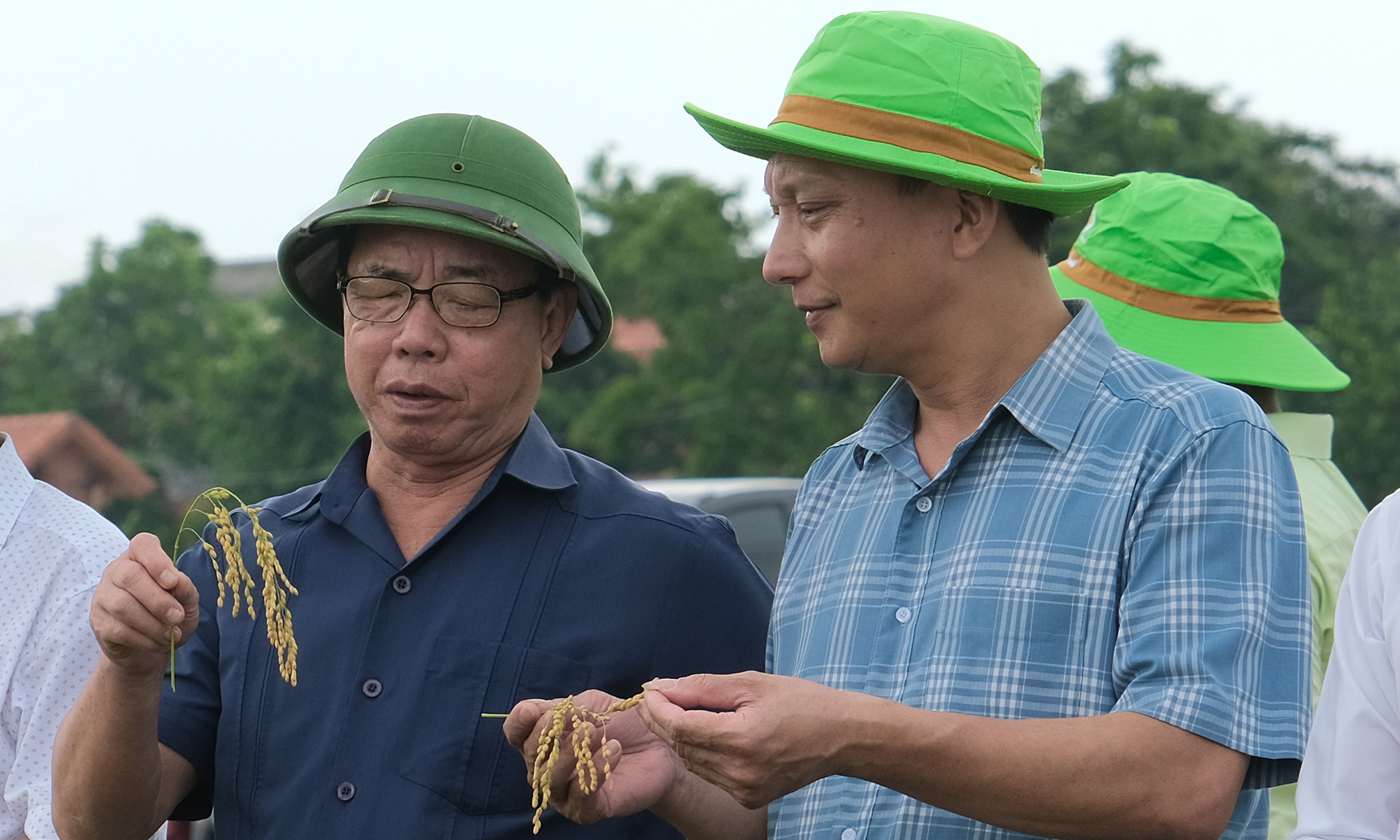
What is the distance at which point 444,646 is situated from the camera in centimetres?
265

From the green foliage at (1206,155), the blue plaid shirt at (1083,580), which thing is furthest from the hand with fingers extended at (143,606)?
the green foliage at (1206,155)

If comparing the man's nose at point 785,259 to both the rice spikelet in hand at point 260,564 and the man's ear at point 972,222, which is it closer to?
the man's ear at point 972,222

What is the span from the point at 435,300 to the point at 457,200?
20cm

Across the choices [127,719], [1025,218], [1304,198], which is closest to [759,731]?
[1025,218]

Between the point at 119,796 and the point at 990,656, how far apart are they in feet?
5.14

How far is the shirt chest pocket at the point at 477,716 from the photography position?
2.57m

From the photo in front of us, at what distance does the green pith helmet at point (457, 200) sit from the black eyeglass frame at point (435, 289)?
0.07 metres

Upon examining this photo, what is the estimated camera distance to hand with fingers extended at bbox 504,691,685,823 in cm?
226

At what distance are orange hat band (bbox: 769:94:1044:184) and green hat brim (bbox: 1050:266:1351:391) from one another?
Result: 1086 mm

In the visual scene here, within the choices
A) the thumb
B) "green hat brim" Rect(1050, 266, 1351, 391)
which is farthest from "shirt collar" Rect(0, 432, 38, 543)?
"green hat brim" Rect(1050, 266, 1351, 391)

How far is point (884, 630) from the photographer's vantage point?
2.27 m

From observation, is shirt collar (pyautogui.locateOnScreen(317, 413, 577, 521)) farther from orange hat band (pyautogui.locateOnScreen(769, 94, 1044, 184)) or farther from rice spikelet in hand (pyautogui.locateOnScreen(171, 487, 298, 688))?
orange hat band (pyautogui.locateOnScreen(769, 94, 1044, 184))

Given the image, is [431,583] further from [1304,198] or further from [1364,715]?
[1304,198]

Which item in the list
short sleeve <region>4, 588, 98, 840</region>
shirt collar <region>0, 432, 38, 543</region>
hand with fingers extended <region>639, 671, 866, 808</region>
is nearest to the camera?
hand with fingers extended <region>639, 671, 866, 808</region>
